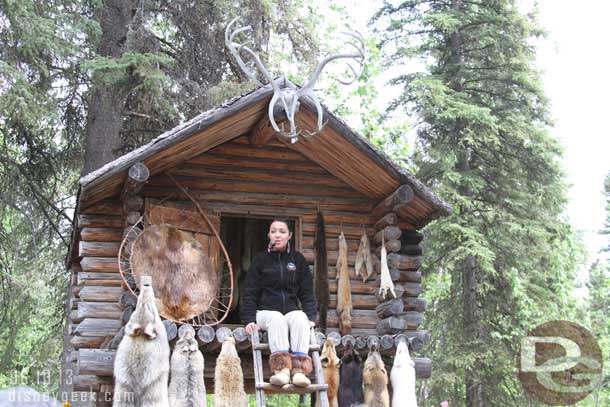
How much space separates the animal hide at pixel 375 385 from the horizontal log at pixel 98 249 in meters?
3.43

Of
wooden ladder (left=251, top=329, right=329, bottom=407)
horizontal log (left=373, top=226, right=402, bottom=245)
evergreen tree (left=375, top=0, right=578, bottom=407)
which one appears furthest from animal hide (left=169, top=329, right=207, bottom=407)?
evergreen tree (left=375, top=0, right=578, bottom=407)

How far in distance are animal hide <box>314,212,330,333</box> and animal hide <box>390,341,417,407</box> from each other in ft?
4.84

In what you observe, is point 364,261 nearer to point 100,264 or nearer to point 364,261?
point 364,261

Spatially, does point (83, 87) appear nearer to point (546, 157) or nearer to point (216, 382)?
point (216, 382)

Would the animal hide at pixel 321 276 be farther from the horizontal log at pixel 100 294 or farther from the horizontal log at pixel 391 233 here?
the horizontal log at pixel 100 294

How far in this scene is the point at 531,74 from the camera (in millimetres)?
18281

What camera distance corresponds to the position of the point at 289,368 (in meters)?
8.05

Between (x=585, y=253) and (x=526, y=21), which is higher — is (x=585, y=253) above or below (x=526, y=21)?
below

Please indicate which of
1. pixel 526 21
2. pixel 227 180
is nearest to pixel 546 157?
pixel 526 21

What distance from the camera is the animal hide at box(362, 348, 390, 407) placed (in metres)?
9.02

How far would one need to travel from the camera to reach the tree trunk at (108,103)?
544 inches

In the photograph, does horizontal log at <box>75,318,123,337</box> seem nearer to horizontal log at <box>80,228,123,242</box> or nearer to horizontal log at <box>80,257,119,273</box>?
horizontal log at <box>80,257,119,273</box>

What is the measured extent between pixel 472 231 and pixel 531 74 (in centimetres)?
424

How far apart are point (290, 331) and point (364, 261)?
2644 millimetres
